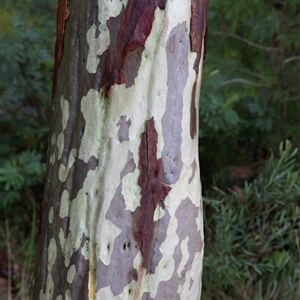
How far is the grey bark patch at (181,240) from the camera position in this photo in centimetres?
115

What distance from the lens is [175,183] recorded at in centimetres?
113

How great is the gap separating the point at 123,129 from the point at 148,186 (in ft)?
0.44

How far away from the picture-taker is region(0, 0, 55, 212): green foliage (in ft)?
8.19

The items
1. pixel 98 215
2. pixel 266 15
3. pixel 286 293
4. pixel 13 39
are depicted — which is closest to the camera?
pixel 98 215

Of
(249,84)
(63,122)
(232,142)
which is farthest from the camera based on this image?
(232,142)

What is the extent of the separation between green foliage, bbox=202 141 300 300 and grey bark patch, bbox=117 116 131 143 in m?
1.10

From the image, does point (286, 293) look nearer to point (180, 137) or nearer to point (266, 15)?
point (180, 137)

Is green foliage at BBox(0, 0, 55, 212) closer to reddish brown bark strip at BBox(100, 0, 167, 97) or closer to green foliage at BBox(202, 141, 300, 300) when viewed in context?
green foliage at BBox(202, 141, 300, 300)

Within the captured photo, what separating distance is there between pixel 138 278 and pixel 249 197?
1.16m

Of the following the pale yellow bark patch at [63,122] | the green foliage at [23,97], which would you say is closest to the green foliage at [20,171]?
the green foliage at [23,97]

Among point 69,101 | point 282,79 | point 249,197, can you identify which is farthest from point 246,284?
point 69,101

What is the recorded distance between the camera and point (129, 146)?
1105mm

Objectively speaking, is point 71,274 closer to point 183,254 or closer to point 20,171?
point 183,254

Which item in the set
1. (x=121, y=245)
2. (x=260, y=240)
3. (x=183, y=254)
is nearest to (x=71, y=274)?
(x=121, y=245)
